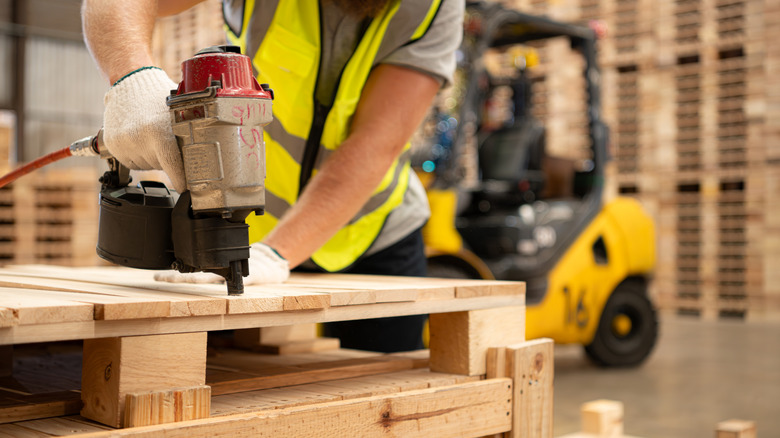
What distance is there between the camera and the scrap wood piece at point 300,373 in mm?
1435

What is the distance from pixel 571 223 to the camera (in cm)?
629

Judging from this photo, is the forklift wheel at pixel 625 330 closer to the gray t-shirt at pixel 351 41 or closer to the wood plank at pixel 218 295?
the gray t-shirt at pixel 351 41

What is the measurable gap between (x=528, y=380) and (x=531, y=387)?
2cm

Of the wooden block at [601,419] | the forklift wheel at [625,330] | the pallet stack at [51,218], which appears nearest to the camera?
the wooden block at [601,419]

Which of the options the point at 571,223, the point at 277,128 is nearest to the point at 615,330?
the point at 571,223

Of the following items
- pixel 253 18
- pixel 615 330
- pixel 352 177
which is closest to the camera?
pixel 352 177

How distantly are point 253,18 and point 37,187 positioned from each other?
5.21m

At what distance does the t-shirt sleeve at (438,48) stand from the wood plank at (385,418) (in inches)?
29.6

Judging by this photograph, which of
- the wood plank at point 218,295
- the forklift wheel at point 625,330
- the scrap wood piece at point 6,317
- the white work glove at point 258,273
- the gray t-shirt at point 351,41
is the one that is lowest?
the forklift wheel at point 625,330

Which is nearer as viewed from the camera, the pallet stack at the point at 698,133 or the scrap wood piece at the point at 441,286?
the scrap wood piece at the point at 441,286

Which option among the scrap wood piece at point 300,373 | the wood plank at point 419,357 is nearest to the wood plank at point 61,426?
the scrap wood piece at point 300,373

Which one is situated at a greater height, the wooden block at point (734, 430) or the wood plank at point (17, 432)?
the wood plank at point (17, 432)

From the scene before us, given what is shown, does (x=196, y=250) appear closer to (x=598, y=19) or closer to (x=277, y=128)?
(x=277, y=128)

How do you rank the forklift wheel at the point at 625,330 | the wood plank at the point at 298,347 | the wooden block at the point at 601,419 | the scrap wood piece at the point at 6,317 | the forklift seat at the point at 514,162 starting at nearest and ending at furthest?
the scrap wood piece at the point at 6,317, the wood plank at the point at 298,347, the wooden block at the point at 601,419, the forklift seat at the point at 514,162, the forklift wheel at the point at 625,330
